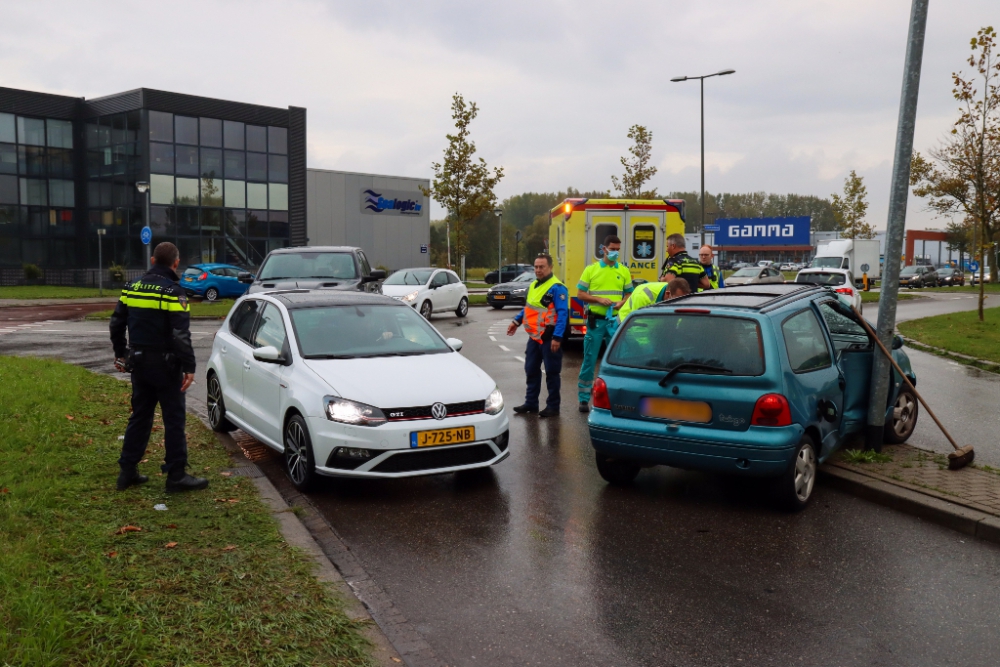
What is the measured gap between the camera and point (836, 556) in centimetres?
514

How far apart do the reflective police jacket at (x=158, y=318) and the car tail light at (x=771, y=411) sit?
3906 mm

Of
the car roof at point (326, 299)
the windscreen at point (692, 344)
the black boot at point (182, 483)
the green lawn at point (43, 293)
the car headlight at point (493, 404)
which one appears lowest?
the green lawn at point (43, 293)

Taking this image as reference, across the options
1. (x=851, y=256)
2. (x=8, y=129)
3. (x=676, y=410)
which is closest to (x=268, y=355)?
(x=676, y=410)

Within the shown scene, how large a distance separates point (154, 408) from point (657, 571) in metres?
3.63

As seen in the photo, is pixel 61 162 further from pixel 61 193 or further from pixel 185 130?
pixel 185 130

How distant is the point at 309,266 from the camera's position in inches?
575

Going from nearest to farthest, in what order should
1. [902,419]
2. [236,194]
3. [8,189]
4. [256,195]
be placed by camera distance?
[902,419], [8,189], [236,194], [256,195]

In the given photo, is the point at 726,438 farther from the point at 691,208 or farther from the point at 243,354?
the point at 691,208

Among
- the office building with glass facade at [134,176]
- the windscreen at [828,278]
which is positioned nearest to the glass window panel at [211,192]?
the office building with glass facade at [134,176]

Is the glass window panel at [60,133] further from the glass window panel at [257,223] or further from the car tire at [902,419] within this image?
the car tire at [902,419]

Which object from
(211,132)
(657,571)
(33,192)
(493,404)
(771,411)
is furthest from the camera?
(33,192)

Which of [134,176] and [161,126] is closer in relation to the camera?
[161,126]

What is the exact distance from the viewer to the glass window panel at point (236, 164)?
1665 inches

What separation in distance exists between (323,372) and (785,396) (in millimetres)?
3387
